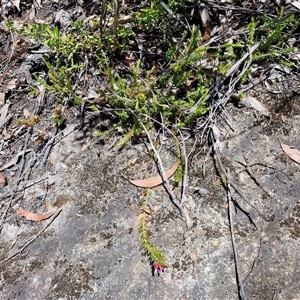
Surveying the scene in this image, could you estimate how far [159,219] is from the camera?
2.10 metres

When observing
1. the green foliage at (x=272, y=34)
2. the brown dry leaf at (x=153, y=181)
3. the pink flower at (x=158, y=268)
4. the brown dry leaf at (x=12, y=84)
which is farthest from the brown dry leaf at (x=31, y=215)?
the green foliage at (x=272, y=34)

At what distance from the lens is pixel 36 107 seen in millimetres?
2715

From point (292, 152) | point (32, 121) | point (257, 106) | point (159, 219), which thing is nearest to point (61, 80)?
point (32, 121)

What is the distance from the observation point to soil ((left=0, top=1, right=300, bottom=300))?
6.30ft

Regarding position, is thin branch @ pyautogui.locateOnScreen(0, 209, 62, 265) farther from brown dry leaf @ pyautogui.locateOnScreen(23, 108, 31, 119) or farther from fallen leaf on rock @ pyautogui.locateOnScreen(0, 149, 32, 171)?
→ brown dry leaf @ pyautogui.locateOnScreen(23, 108, 31, 119)

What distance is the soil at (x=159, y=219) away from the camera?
192 centimetres

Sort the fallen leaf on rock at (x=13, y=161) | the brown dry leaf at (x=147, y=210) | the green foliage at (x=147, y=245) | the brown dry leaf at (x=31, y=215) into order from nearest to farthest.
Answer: the green foliage at (x=147, y=245)
the brown dry leaf at (x=147, y=210)
the brown dry leaf at (x=31, y=215)
the fallen leaf on rock at (x=13, y=161)

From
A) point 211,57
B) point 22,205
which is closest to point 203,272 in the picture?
point 22,205

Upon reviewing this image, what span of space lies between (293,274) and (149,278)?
670 mm

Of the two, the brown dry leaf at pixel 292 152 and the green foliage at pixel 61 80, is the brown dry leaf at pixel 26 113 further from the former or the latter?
the brown dry leaf at pixel 292 152

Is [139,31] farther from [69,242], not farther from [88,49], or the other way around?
[69,242]

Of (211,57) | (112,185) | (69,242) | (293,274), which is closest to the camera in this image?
(293,274)

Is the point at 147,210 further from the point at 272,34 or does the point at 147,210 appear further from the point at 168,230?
the point at 272,34

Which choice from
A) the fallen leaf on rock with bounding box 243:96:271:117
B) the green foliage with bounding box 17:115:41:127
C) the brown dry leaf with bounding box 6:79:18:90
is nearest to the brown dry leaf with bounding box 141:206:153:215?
the fallen leaf on rock with bounding box 243:96:271:117
